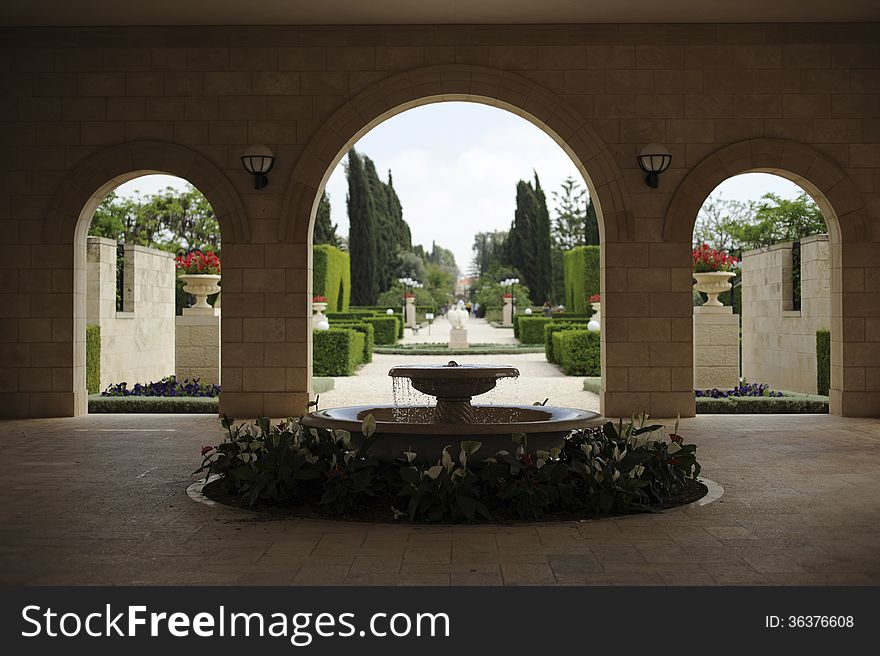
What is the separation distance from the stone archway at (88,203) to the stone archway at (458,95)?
27.0 inches

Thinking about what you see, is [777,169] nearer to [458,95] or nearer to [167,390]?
[458,95]

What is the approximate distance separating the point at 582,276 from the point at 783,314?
14.3m

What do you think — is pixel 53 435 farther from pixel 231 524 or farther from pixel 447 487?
pixel 447 487

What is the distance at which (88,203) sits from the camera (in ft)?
32.0

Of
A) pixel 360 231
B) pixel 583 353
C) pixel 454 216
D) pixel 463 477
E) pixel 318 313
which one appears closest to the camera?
pixel 463 477

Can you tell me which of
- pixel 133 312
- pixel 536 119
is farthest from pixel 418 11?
pixel 133 312

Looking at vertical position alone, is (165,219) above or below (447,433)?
above

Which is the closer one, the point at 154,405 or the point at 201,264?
the point at 154,405

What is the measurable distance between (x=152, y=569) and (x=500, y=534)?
178 cm

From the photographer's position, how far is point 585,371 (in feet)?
51.8

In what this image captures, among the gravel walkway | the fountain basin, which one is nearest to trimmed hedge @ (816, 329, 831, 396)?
the gravel walkway

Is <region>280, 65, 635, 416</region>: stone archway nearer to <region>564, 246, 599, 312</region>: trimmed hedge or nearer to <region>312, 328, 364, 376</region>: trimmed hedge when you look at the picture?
<region>312, 328, 364, 376</region>: trimmed hedge

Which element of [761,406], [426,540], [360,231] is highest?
[360,231]

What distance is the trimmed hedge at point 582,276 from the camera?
86.4ft
